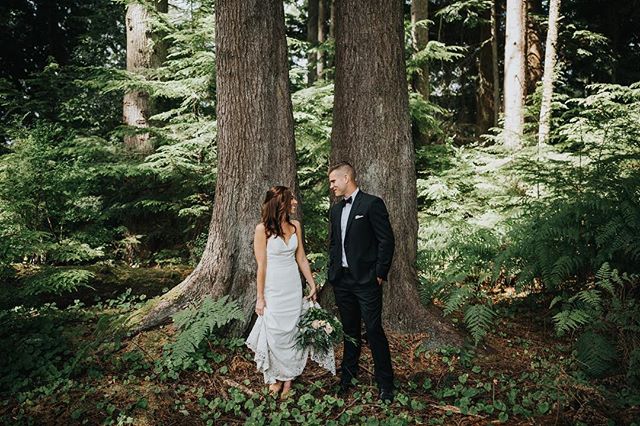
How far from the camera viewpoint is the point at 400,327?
16.5 feet

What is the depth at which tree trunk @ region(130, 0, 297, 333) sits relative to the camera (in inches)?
188

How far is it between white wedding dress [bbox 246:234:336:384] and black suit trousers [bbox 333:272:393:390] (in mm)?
476

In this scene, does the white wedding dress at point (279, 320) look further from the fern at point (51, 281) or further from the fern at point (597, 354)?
the fern at point (597, 354)

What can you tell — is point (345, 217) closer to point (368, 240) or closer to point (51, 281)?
point (368, 240)

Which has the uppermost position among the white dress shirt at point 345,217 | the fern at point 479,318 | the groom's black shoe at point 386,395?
the white dress shirt at point 345,217

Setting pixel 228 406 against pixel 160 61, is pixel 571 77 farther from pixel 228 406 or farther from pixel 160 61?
pixel 228 406

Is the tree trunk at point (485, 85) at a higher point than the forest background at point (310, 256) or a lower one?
higher

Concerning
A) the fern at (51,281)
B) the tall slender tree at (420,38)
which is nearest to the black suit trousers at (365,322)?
the fern at (51,281)

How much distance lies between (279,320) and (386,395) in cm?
126

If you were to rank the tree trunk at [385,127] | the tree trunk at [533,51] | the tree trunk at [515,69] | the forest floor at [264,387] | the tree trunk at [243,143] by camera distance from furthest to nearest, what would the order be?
the tree trunk at [533,51] → the tree trunk at [515,69] → the tree trunk at [385,127] → the tree trunk at [243,143] → the forest floor at [264,387]

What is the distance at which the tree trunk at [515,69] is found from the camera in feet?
31.3

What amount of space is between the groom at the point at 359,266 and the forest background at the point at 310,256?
1.19 feet

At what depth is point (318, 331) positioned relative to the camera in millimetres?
4051

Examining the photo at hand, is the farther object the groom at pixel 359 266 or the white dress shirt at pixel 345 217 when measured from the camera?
the white dress shirt at pixel 345 217
